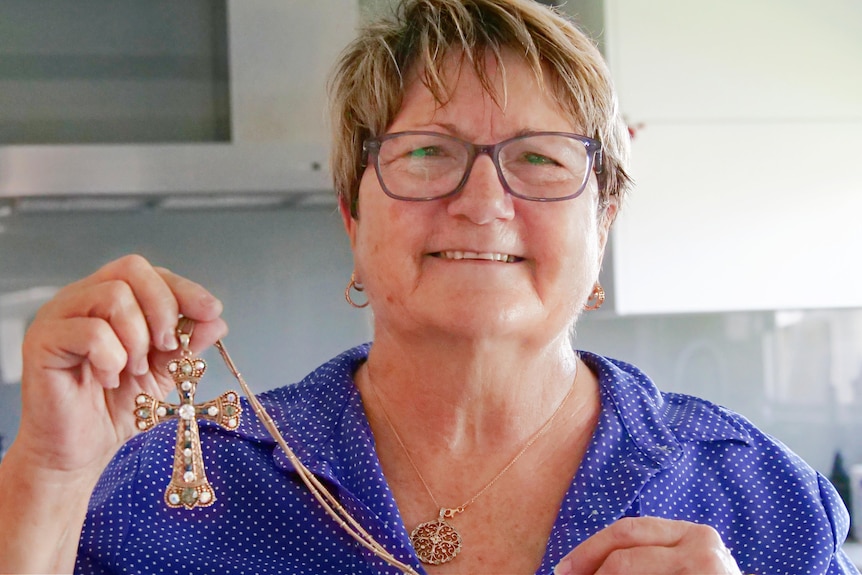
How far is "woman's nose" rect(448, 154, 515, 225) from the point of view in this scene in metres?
0.94

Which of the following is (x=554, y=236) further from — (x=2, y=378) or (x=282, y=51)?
(x=2, y=378)

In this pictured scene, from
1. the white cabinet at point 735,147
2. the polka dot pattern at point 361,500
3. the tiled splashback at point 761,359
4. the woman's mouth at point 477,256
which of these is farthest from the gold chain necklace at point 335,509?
the tiled splashback at point 761,359

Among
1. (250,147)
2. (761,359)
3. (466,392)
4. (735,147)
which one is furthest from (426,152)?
(761,359)

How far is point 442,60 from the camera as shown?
101cm

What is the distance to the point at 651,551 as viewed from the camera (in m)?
0.77

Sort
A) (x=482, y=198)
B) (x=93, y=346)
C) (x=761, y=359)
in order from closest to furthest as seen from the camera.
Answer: (x=93, y=346)
(x=482, y=198)
(x=761, y=359)

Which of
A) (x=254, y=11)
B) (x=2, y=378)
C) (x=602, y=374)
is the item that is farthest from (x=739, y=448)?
(x=2, y=378)

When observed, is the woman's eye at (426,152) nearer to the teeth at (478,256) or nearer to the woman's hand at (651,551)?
the teeth at (478,256)

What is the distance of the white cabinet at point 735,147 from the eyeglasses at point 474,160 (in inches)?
39.3

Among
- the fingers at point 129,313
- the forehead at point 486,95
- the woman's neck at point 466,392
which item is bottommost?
the woman's neck at point 466,392

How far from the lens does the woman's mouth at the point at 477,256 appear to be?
0.96m

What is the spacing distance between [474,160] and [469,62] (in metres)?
0.11

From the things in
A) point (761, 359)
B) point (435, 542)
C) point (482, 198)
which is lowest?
point (761, 359)

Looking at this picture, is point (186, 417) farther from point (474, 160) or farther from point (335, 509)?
point (474, 160)
